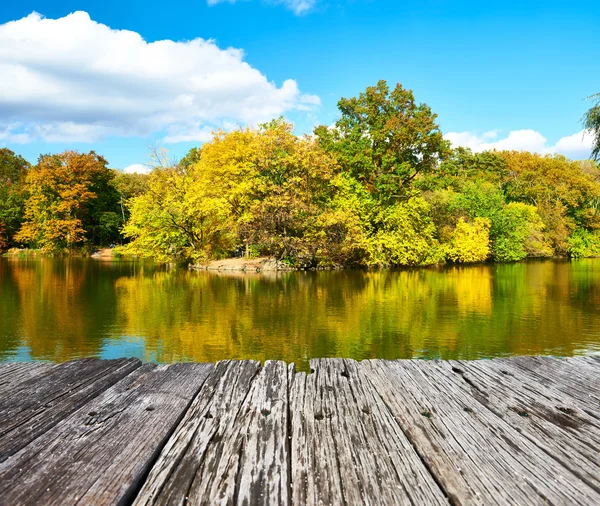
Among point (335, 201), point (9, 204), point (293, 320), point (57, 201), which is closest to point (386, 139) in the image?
point (335, 201)

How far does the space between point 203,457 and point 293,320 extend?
905cm

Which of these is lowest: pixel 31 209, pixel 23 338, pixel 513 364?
pixel 23 338

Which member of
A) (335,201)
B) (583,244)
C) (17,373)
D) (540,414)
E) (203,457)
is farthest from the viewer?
(583,244)

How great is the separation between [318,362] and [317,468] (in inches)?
42.7

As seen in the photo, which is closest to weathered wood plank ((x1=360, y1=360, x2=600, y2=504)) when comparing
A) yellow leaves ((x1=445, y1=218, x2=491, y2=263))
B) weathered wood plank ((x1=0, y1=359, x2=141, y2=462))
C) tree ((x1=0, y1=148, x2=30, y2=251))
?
weathered wood plank ((x1=0, y1=359, x2=141, y2=462))

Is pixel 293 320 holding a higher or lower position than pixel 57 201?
lower

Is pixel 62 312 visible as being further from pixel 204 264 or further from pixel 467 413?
pixel 204 264

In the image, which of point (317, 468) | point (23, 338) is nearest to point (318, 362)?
point (317, 468)

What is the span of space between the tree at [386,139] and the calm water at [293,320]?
10369mm

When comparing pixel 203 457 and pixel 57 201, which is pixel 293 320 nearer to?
pixel 203 457

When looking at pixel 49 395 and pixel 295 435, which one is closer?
pixel 295 435

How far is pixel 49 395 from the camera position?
1972 mm

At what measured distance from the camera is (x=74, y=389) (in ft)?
6.73

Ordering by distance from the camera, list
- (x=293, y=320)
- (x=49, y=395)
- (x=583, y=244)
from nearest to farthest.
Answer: (x=49, y=395)
(x=293, y=320)
(x=583, y=244)
